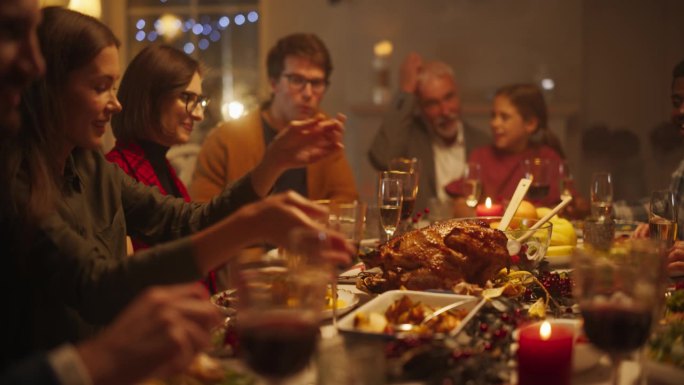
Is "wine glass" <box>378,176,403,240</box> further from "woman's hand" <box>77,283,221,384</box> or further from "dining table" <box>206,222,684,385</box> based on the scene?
"woman's hand" <box>77,283,221,384</box>

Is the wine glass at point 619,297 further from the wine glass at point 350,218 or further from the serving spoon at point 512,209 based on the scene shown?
the serving spoon at point 512,209

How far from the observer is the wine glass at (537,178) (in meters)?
2.80

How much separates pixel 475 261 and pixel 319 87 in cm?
259

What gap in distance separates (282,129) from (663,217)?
2416 millimetres

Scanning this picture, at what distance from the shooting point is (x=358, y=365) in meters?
0.92

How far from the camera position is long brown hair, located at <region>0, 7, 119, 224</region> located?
1339 mm

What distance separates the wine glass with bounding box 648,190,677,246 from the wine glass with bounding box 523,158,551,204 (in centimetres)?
80

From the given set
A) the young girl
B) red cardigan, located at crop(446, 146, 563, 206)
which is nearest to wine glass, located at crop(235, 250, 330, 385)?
red cardigan, located at crop(446, 146, 563, 206)

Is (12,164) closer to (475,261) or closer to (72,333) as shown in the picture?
(72,333)

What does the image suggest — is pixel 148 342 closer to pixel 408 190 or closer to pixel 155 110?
pixel 408 190

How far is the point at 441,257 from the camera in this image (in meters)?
1.62

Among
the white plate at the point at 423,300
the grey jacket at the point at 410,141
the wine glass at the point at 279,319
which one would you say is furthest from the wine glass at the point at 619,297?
the grey jacket at the point at 410,141

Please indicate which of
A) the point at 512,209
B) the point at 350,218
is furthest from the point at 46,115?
the point at 512,209

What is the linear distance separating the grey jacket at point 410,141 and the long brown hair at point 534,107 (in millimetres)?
292
